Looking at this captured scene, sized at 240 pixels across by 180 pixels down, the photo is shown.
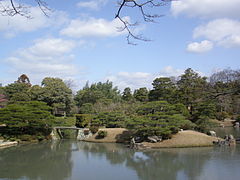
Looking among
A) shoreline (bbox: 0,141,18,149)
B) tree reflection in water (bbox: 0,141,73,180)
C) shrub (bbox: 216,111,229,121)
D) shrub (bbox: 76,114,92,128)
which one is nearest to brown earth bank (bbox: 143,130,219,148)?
tree reflection in water (bbox: 0,141,73,180)

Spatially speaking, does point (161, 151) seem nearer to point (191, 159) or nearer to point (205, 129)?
point (191, 159)

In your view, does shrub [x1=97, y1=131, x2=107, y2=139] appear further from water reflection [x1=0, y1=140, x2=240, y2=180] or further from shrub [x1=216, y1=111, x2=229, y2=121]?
shrub [x1=216, y1=111, x2=229, y2=121]

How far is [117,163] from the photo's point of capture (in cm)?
1188

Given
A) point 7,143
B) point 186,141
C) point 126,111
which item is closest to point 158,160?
point 186,141

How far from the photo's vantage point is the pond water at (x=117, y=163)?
947 cm

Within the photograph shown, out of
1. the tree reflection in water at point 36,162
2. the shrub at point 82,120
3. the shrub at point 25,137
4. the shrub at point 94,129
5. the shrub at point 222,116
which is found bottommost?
the tree reflection in water at point 36,162

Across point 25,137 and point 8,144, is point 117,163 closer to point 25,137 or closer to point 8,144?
point 8,144

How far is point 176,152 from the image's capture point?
1380 cm

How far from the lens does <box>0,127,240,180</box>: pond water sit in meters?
9.47

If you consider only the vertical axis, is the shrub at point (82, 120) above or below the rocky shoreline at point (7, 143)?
above

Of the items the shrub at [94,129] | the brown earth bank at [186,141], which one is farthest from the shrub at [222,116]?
the shrub at [94,129]

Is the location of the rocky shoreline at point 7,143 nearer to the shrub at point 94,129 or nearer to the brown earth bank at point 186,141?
the shrub at point 94,129

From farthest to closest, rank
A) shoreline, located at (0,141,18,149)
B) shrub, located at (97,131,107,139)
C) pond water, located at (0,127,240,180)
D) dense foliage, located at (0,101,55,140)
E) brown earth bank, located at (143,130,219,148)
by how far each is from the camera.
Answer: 1. shrub, located at (97,131,107,139)
2. dense foliage, located at (0,101,55,140)
3. shoreline, located at (0,141,18,149)
4. brown earth bank, located at (143,130,219,148)
5. pond water, located at (0,127,240,180)

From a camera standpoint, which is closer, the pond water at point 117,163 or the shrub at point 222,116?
the pond water at point 117,163
